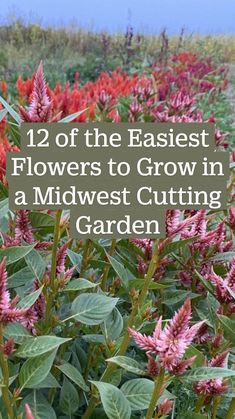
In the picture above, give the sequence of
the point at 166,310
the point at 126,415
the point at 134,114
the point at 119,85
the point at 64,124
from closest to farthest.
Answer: the point at 126,415, the point at 64,124, the point at 166,310, the point at 134,114, the point at 119,85

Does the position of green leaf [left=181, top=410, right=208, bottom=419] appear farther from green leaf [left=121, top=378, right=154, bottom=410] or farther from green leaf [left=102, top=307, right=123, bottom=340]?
green leaf [left=102, top=307, right=123, bottom=340]

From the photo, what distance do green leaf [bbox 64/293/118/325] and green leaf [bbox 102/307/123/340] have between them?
0.30 feet

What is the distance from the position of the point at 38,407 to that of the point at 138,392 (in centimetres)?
20

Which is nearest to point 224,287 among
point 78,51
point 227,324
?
point 227,324

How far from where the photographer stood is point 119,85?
4641mm

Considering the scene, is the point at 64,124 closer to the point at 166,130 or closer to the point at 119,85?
the point at 166,130

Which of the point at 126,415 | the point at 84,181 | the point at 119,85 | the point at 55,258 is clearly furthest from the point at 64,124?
the point at 119,85

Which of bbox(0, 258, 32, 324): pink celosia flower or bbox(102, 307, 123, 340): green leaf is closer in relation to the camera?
bbox(0, 258, 32, 324): pink celosia flower

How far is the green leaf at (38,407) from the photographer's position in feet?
4.04

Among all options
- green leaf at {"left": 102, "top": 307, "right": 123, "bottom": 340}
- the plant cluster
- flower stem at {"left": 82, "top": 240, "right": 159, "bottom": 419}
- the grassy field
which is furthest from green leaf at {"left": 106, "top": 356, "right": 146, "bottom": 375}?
the grassy field

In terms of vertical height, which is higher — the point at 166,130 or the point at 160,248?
the point at 166,130

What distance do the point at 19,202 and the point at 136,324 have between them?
33cm

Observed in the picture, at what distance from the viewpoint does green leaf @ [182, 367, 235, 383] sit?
1033 mm

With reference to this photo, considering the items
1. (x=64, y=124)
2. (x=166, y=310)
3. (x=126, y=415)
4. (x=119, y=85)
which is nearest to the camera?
(x=126, y=415)
